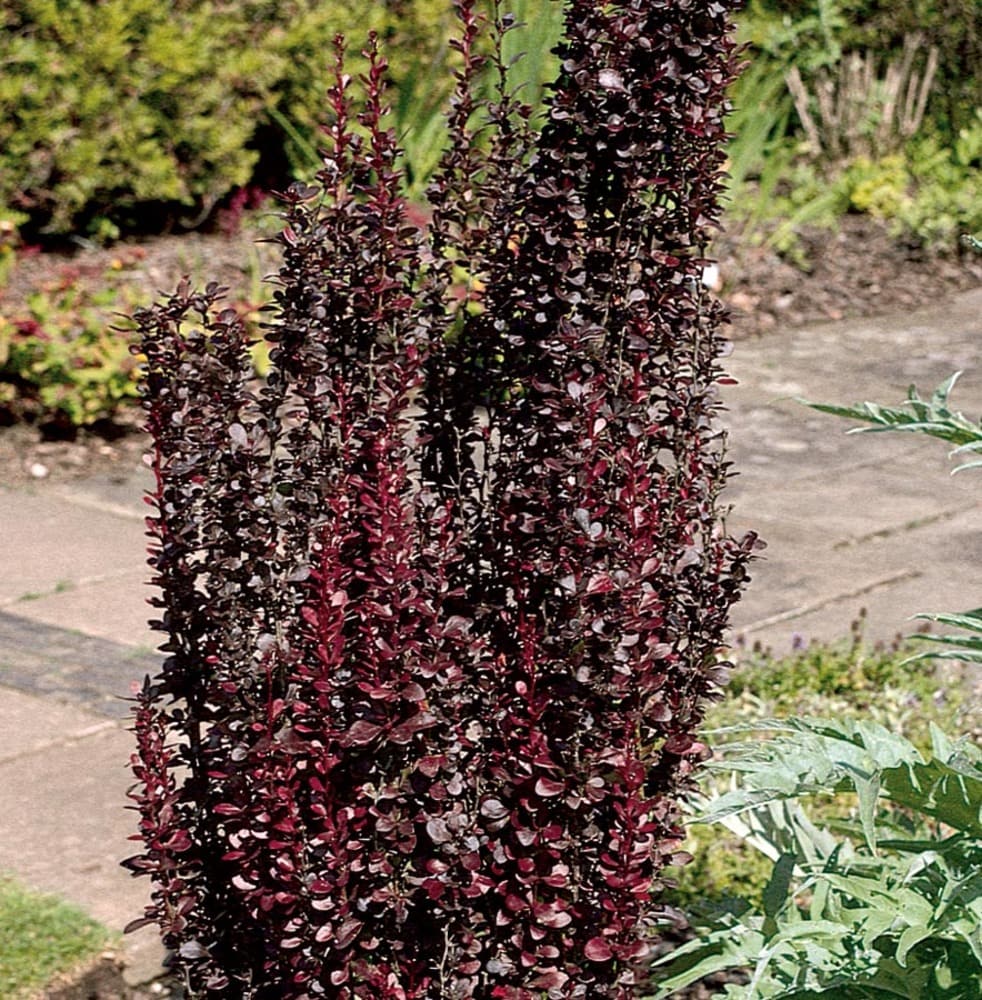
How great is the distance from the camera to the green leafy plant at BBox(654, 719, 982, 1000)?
86.4 inches

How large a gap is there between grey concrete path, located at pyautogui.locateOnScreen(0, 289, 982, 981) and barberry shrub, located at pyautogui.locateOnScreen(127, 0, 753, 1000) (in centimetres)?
42

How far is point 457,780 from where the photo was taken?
2.26 meters

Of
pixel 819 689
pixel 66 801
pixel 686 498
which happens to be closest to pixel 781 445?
pixel 819 689

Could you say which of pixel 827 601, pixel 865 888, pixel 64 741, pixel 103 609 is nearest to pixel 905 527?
pixel 827 601

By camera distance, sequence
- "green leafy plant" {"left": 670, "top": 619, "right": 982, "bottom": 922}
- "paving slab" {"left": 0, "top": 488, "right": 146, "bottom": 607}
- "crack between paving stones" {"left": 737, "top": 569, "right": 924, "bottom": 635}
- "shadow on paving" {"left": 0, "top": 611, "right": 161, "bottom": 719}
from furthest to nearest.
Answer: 1. "paving slab" {"left": 0, "top": 488, "right": 146, "bottom": 607}
2. "crack between paving stones" {"left": 737, "top": 569, "right": 924, "bottom": 635}
3. "shadow on paving" {"left": 0, "top": 611, "right": 161, "bottom": 719}
4. "green leafy plant" {"left": 670, "top": 619, "right": 982, "bottom": 922}

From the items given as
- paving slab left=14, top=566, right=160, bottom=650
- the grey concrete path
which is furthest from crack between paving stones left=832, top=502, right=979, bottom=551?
paving slab left=14, top=566, right=160, bottom=650

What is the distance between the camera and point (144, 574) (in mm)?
5168

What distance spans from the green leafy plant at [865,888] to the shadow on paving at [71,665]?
2.05m

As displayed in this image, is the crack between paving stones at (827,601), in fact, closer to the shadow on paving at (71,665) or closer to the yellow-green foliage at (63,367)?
the shadow on paving at (71,665)

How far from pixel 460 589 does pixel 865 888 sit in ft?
2.28

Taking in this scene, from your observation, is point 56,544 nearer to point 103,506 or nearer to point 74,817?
point 103,506

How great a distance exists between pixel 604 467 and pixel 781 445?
15.4 feet

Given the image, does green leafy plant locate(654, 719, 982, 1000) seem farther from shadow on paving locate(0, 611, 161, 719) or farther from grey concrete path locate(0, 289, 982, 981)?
shadow on paving locate(0, 611, 161, 719)

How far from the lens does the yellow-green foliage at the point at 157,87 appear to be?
315 inches
